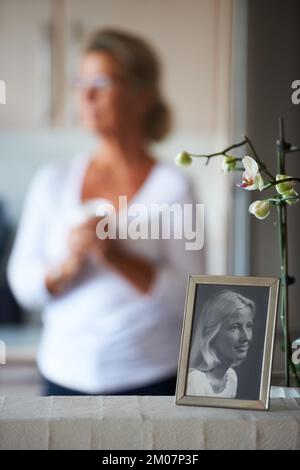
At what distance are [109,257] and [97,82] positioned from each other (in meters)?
0.61

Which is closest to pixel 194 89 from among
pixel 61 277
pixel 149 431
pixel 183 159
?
pixel 61 277

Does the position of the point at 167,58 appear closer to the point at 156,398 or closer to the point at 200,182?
the point at 200,182

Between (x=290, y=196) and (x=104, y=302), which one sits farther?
(x=104, y=302)

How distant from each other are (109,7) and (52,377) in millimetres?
1260

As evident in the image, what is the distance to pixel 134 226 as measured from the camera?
2463 mm

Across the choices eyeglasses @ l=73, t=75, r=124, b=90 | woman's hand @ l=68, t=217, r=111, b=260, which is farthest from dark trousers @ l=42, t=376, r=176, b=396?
eyeglasses @ l=73, t=75, r=124, b=90

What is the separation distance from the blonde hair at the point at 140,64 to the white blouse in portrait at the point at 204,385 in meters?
1.77

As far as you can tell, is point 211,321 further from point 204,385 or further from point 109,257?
point 109,257

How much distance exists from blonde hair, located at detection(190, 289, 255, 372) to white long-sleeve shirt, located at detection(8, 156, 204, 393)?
4.82ft

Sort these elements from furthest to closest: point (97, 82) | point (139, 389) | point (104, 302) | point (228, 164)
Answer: point (97, 82) < point (104, 302) < point (139, 389) < point (228, 164)

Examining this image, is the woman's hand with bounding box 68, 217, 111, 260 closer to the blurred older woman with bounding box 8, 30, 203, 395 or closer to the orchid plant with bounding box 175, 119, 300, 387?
the blurred older woman with bounding box 8, 30, 203, 395

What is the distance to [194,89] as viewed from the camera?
262 cm

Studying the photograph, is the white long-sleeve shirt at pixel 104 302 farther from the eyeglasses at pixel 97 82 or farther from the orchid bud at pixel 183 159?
the orchid bud at pixel 183 159
